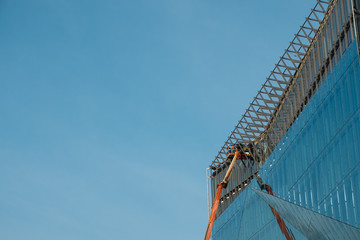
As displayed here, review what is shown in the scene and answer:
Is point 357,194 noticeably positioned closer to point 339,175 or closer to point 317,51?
point 339,175

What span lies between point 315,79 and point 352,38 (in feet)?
27.5

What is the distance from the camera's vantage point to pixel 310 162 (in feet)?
161

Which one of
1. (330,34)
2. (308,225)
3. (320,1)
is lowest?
(308,225)

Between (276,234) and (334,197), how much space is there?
42.1 ft

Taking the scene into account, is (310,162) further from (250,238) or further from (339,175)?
(250,238)

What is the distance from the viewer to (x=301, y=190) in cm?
5112

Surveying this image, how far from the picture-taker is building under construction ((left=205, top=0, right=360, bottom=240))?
132 ft

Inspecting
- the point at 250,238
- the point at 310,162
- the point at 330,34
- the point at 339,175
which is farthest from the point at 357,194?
the point at 250,238

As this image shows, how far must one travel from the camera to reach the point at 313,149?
48.2 meters

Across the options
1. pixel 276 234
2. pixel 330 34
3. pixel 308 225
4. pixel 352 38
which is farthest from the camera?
pixel 276 234

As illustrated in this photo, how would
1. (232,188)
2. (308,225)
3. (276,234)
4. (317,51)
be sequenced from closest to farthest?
(308,225)
(317,51)
(276,234)
(232,188)

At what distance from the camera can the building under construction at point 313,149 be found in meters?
40.3

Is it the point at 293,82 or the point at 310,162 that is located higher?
the point at 293,82

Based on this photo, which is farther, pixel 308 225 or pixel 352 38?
pixel 352 38
